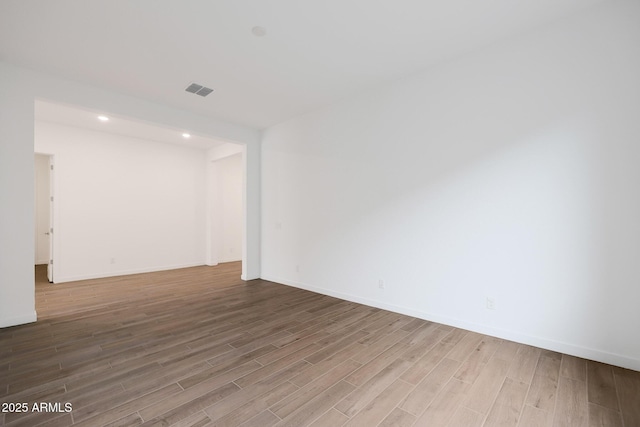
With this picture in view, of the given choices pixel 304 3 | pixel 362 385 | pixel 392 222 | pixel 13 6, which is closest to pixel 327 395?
pixel 362 385

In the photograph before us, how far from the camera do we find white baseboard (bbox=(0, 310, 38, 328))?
3.07 metres

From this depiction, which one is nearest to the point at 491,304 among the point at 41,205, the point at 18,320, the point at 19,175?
the point at 18,320

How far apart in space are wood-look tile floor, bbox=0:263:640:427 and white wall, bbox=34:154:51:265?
5.51m

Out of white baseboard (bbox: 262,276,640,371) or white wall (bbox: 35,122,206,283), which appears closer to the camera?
white baseboard (bbox: 262,276,640,371)

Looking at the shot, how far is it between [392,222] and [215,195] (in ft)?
17.8

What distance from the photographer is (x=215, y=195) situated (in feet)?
24.3

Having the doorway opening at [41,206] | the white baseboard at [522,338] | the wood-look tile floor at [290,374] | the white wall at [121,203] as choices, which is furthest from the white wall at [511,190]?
the doorway opening at [41,206]

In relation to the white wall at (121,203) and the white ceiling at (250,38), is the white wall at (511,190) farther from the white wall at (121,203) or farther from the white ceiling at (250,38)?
the white wall at (121,203)

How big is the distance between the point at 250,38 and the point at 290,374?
3143 millimetres

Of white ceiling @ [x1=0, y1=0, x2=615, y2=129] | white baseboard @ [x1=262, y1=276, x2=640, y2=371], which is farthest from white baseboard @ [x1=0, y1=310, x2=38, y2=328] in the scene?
white baseboard @ [x1=262, y1=276, x2=640, y2=371]

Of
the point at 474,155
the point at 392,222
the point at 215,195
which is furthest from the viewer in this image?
the point at 215,195

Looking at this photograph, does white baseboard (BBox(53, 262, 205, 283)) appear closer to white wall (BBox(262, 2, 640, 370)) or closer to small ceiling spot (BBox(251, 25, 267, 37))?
white wall (BBox(262, 2, 640, 370))

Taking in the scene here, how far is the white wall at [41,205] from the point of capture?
7.20m

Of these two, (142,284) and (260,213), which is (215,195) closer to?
(260,213)
